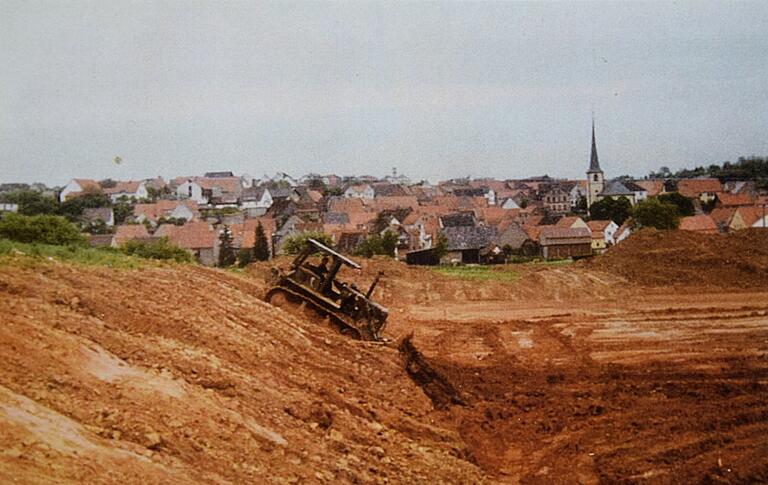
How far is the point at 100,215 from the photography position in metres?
50.3

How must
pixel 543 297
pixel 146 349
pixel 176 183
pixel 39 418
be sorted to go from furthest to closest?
pixel 176 183 → pixel 543 297 → pixel 146 349 → pixel 39 418

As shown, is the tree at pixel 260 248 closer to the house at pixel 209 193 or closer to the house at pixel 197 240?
the house at pixel 197 240

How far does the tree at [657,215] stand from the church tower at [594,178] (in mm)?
29780

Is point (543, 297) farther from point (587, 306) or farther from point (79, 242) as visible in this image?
point (79, 242)

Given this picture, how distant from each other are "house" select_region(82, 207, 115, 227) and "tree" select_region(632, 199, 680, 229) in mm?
34994

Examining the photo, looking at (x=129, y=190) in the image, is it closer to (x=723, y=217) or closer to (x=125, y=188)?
(x=125, y=188)

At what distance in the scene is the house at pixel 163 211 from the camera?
6138cm

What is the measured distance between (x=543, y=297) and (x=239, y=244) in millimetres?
28141

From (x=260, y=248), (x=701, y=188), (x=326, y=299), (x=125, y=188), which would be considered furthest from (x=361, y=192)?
(x=326, y=299)

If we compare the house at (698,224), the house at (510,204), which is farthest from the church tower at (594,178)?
the house at (698,224)

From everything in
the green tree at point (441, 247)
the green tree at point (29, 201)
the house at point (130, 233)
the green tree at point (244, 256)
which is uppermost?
the green tree at point (29, 201)

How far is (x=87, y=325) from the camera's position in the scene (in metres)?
9.62

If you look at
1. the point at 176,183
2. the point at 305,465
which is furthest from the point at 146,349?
the point at 176,183

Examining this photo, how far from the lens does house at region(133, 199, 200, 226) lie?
201 feet
